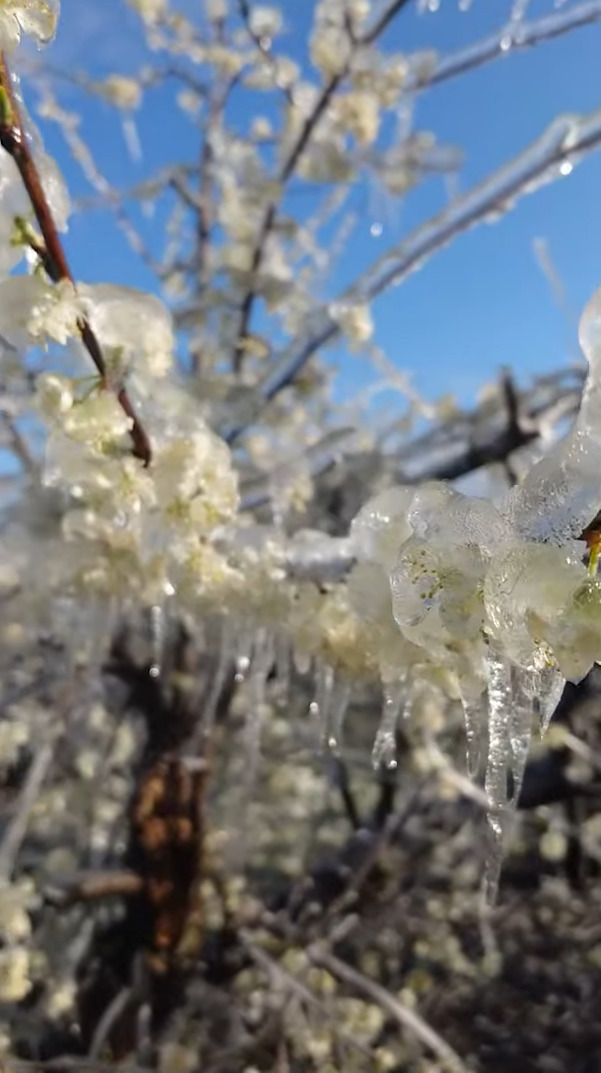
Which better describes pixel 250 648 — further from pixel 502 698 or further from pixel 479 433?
pixel 479 433

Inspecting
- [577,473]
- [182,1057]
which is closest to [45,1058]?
[182,1057]

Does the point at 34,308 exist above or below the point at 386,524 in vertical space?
above

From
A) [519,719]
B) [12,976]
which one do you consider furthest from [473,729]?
[12,976]

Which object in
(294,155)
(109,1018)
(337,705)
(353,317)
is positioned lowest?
(109,1018)

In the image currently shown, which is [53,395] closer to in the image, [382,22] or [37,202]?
[37,202]

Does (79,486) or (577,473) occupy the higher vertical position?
(79,486)

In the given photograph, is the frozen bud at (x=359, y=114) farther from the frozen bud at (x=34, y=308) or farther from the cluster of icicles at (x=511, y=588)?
the cluster of icicles at (x=511, y=588)
